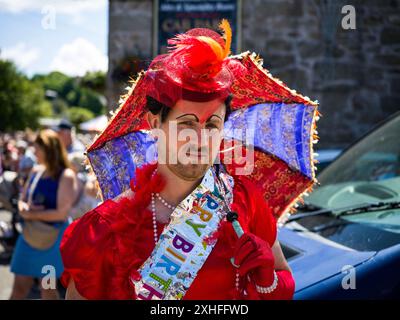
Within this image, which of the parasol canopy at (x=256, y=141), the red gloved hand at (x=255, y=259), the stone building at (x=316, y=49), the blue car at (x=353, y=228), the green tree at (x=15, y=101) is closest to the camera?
the red gloved hand at (x=255, y=259)

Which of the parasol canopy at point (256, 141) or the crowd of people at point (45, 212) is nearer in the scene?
the parasol canopy at point (256, 141)

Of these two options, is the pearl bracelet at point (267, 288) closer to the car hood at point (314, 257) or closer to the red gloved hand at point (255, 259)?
the red gloved hand at point (255, 259)

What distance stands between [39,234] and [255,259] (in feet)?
10.7

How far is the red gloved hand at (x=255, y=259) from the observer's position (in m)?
1.65

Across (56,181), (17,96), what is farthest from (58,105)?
(56,181)

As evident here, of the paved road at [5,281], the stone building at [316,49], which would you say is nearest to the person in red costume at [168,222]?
the paved road at [5,281]

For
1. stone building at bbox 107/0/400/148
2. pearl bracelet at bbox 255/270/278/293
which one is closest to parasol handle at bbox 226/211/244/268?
pearl bracelet at bbox 255/270/278/293

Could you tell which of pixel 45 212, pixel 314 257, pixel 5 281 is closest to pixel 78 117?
pixel 5 281

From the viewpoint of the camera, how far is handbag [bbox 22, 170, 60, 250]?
4461 mm

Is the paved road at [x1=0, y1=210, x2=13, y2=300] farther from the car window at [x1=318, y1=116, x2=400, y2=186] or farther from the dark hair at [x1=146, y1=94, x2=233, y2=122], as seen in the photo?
the dark hair at [x1=146, y1=94, x2=233, y2=122]

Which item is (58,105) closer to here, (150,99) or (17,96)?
(17,96)

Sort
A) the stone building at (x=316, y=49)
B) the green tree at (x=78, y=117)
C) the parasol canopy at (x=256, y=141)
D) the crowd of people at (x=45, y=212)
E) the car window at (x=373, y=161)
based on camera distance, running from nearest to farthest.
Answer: the parasol canopy at (x=256, y=141), the car window at (x=373, y=161), the crowd of people at (x=45, y=212), the stone building at (x=316, y=49), the green tree at (x=78, y=117)

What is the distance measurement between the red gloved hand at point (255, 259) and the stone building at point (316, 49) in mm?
Result: 7190

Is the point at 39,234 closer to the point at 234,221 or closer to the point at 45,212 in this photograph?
the point at 45,212
